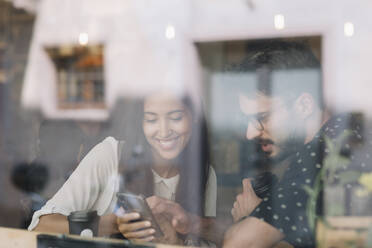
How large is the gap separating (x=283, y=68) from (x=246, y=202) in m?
0.85

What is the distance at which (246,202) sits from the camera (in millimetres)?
2570

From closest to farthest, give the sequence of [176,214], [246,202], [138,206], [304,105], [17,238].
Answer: [304,105] → [246,202] → [176,214] → [138,206] → [17,238]

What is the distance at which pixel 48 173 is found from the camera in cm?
316

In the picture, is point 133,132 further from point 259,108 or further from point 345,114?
point 345,114

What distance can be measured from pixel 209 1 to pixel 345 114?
1102 millimetres

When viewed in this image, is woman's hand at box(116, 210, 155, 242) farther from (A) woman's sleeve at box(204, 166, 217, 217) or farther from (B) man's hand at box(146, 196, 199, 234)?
(A) woman's sleeve at box(204, 166, 217, 217)

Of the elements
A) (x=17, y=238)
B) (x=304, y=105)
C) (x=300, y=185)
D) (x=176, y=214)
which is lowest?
(x=17, y=238)

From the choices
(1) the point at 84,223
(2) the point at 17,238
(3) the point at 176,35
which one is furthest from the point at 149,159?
(2) the point at 17,238

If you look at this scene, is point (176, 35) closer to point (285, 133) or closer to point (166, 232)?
point (285, 133)

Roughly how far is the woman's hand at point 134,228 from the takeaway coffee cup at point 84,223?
182mm

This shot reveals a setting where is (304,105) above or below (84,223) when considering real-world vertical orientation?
above

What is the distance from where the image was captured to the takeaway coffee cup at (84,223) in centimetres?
292

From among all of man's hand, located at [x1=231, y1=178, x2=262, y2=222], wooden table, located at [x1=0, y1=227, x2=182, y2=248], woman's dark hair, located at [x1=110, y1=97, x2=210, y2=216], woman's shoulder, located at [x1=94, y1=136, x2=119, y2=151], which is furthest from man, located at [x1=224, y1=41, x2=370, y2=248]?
wooden table, located at [x1=0, y1=227, x2=182, y2=248]

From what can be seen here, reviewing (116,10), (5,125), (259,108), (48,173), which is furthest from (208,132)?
(5,125)
